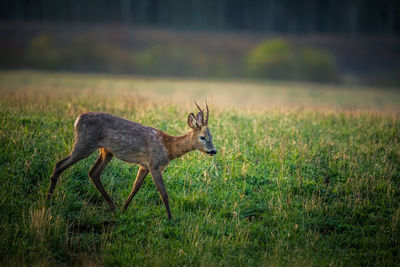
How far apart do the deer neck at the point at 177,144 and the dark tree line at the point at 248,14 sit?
194ft

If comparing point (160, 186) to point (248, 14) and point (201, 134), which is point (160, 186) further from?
point (248, 14)

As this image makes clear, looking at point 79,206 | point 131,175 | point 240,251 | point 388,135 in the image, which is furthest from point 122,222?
point 388,135

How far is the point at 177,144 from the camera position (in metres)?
7.80

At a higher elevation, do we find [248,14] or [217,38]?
[248,14]

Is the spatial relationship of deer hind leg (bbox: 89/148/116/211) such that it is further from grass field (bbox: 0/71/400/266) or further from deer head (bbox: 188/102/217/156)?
deer head (bbox: 188/102/217/156)

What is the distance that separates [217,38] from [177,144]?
60.0 m

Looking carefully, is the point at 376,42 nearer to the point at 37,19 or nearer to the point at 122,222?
the point at 37,19

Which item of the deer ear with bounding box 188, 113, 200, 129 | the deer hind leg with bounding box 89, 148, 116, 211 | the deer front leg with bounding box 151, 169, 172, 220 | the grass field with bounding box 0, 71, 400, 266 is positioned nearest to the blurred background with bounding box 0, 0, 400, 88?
the grass field with bounding box 0, 71, 400, 266

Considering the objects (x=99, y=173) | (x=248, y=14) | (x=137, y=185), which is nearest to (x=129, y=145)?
(x=137, y=185)

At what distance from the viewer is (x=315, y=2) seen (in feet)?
212

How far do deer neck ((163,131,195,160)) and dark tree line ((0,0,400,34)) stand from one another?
59.1m

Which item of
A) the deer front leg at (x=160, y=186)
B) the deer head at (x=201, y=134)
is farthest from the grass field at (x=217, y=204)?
the deer head at (x=201, y=134)

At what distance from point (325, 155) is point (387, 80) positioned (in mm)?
52364

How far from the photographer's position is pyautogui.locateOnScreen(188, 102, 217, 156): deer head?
7.70 meters
